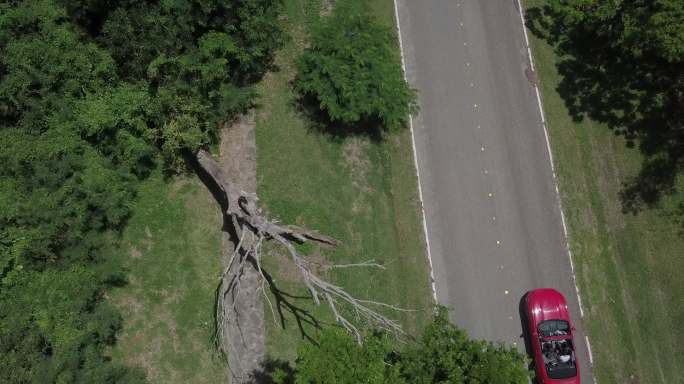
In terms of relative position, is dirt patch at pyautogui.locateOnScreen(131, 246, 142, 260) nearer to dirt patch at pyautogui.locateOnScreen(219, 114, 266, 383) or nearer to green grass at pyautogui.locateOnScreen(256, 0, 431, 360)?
dirt patch at pyautogui.locateOnScreen(219, 114, 266, 383)

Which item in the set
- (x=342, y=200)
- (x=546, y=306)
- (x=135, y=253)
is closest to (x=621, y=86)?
(x=546, y=306)

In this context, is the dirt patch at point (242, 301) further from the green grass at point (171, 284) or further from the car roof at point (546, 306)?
the car roof at point (546, 306)

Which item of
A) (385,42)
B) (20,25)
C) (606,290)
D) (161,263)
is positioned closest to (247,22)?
(385,42)

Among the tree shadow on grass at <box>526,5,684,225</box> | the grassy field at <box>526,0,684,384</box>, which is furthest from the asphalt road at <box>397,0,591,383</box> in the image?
the tree shadow on grass at <box>526,5,684,225</box>

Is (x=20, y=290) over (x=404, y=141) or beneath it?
beneath

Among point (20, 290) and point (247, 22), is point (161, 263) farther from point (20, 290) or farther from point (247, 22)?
point (247, 22)

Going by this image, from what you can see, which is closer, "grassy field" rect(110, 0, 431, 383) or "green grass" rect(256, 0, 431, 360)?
"grassy field" rect(110, 0, 431, 383)

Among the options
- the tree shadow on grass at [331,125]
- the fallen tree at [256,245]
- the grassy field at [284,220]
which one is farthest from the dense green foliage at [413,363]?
the tree shadow on grass at [331,125]
